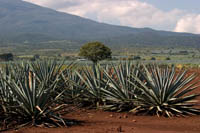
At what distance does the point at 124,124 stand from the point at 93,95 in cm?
254

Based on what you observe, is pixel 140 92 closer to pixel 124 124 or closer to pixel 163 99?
pixel 163 99

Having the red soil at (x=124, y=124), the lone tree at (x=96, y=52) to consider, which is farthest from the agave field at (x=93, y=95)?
the lone tree at (x=96, y=52)

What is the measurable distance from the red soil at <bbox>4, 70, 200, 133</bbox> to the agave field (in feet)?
0.98

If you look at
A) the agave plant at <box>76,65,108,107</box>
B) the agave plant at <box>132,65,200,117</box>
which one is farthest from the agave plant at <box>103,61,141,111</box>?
the agave plant at <box>132,65,200,117</box>

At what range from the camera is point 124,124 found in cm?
839

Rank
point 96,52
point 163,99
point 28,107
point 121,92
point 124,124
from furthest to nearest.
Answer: point 96,52
point 121,92
point 163,99
point 124,124
point 28,107

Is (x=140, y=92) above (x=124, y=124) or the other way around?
above

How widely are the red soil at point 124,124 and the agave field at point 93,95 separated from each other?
299mm

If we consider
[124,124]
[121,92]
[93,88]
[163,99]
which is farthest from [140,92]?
[124,124]

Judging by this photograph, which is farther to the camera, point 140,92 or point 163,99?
point 140,92

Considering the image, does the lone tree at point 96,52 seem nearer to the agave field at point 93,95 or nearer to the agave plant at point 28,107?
the agave field at point 93,95

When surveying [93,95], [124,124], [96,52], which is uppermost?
[93,95]

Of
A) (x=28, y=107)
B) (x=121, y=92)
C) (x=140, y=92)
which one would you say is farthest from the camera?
(x=140, y=92)

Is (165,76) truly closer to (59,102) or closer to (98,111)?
(98,111)
